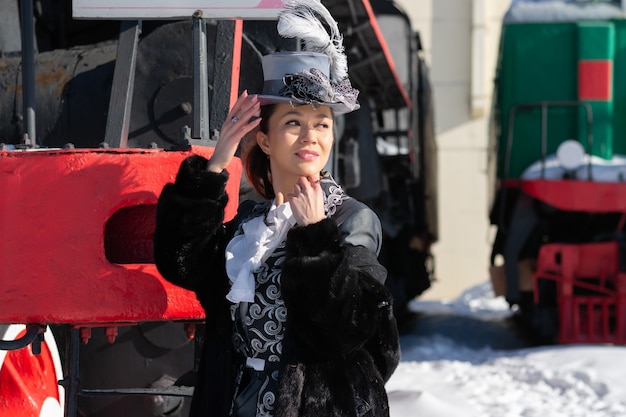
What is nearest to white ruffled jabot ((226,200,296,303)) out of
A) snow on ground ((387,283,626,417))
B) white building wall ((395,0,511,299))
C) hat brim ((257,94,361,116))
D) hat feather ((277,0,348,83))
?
hat brim ((257,94,361,116))

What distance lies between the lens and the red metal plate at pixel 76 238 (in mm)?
2898

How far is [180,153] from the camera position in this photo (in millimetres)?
2951

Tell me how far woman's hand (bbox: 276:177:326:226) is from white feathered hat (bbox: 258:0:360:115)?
0.23m

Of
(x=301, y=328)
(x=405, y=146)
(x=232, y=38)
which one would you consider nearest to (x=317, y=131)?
(x=301, y=328)

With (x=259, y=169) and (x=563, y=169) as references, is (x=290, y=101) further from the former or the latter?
(x=563, y=169)

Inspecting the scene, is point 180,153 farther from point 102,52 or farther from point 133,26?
point 102,52

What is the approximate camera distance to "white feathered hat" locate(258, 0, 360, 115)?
8.02 feet

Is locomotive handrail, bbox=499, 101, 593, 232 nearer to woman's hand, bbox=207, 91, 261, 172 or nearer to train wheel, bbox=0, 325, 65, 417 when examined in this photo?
train wheel, bbox=0, 325, 65, 417

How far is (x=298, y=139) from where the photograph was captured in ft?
8.05

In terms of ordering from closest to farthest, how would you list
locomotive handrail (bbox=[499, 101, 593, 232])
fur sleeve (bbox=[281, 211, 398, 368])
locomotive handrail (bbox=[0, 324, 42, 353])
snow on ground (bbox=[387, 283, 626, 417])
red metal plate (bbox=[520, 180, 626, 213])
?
fur sleeve (bbox=[281, 211, 398, 368]) → locomotive handrail (bbox=[0, 324, 42, 353]) → snow on ground (bbox=[387, 283, 626, 417]) → red metal plate (bbox=[520, 180, 626, 213]) → locomotive handrail (bbox=[499, 101, 593, 232])

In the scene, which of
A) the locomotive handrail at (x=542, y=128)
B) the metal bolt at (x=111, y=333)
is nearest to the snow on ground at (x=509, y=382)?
the locomotive handrail at (x=542, y=128)

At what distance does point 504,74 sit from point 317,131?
660 centimetres

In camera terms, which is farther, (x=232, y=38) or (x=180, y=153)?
(x=232, y=38)

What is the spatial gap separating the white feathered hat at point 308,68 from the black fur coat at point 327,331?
25cm
